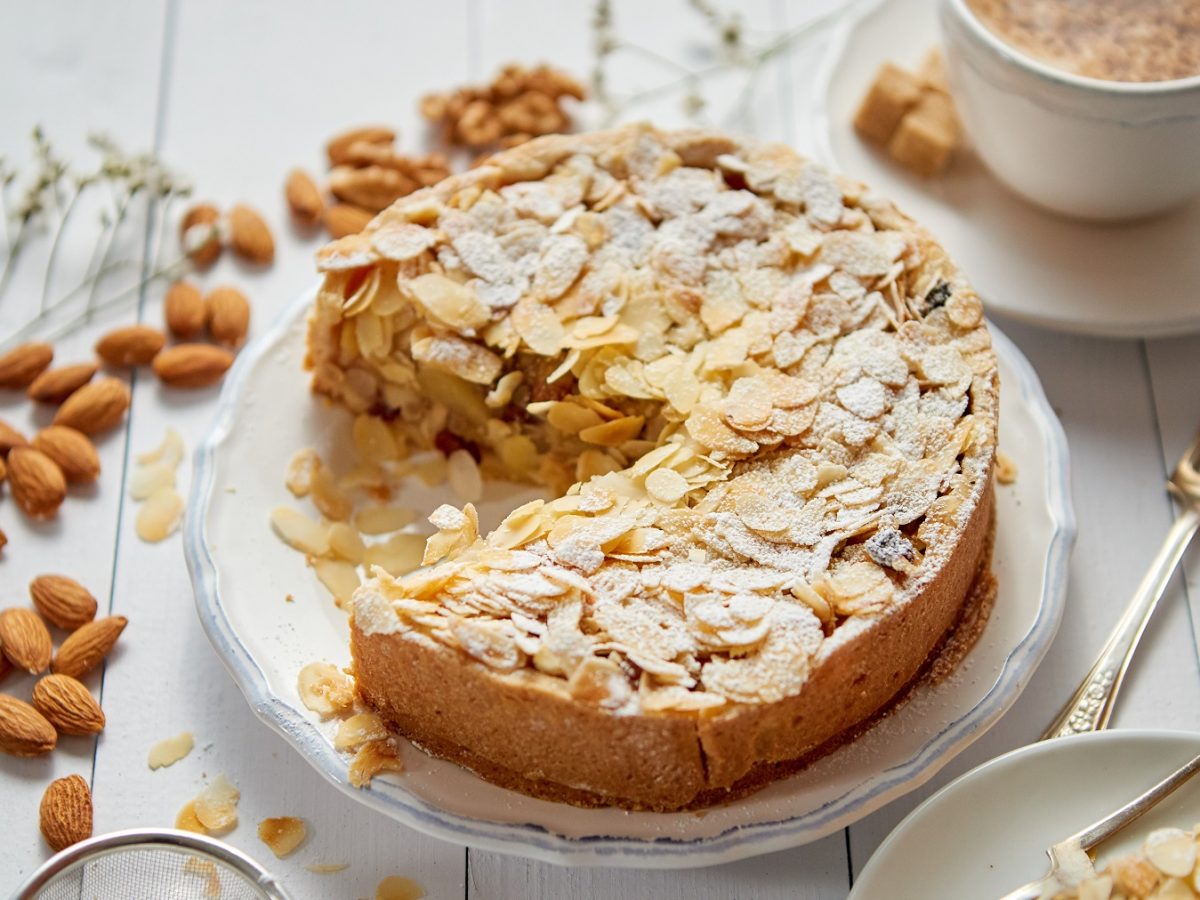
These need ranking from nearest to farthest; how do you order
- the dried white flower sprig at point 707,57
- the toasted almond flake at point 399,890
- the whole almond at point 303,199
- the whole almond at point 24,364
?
the toasted almond flake at point 399,890 → the whole almond at point 24,364 → the whole almond at point 303,199 → the dried white flower sprig at point 707,57

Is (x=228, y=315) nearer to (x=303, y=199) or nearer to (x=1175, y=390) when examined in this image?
(x=303, y=199)

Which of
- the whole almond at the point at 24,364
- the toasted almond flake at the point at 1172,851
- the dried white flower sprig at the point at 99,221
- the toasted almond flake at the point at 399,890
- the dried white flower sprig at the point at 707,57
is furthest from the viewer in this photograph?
the dried white flower sprig at the point at 707,57

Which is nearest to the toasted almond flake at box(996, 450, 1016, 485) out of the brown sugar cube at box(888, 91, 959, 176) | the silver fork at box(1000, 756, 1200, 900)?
the silver fork at box(1000, 756, 1200, 900)

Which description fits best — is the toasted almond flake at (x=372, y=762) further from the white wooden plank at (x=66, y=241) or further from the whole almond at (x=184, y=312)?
the whole almond at (x=184, y=312)

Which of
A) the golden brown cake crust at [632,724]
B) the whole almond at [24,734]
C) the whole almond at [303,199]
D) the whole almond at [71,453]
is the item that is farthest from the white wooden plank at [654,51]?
the whole almond at [24,734]

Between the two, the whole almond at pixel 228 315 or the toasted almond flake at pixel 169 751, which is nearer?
the toasted almond flake at pixel 169 751

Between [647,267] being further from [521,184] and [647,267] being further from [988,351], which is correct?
[988,351]
